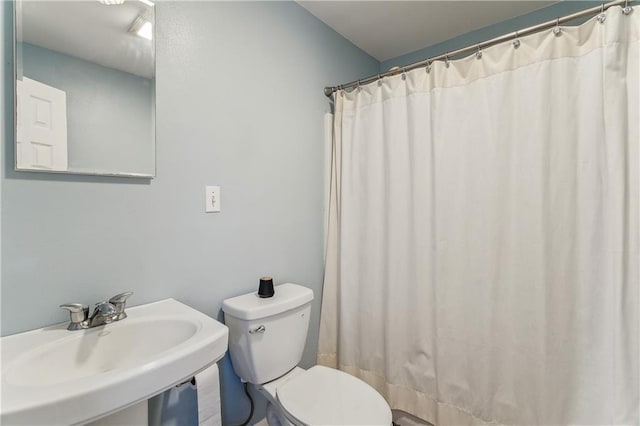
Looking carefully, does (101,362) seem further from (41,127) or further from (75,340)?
(41,127)

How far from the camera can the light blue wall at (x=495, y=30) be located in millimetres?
1592

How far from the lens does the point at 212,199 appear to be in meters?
1.26

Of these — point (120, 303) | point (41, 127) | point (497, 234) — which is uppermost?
point (41, 127)

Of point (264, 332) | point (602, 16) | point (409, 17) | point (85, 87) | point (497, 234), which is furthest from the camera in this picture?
point (409, 17)

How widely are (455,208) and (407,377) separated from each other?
967 millimetres

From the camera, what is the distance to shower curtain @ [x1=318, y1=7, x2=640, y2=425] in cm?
110

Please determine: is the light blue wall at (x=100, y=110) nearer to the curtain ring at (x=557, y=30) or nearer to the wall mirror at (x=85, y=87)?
the wall mirror at (x=85, y=87)

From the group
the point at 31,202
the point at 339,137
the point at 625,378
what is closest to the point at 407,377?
the point at 625,378

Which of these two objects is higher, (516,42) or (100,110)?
(516,42)

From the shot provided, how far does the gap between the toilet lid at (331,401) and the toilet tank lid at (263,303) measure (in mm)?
318

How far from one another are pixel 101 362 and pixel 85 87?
34.3 inches

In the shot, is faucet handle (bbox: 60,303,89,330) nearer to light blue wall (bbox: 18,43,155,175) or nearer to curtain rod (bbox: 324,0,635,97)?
light blue wall (bbox: 18,43,155,175)

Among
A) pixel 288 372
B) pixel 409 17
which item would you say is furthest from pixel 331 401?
pixel 409 17

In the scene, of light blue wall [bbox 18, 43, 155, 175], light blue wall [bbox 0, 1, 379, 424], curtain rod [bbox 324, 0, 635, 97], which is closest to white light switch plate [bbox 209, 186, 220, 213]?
light blue wall [bbox 0, 1, 379, 424]
